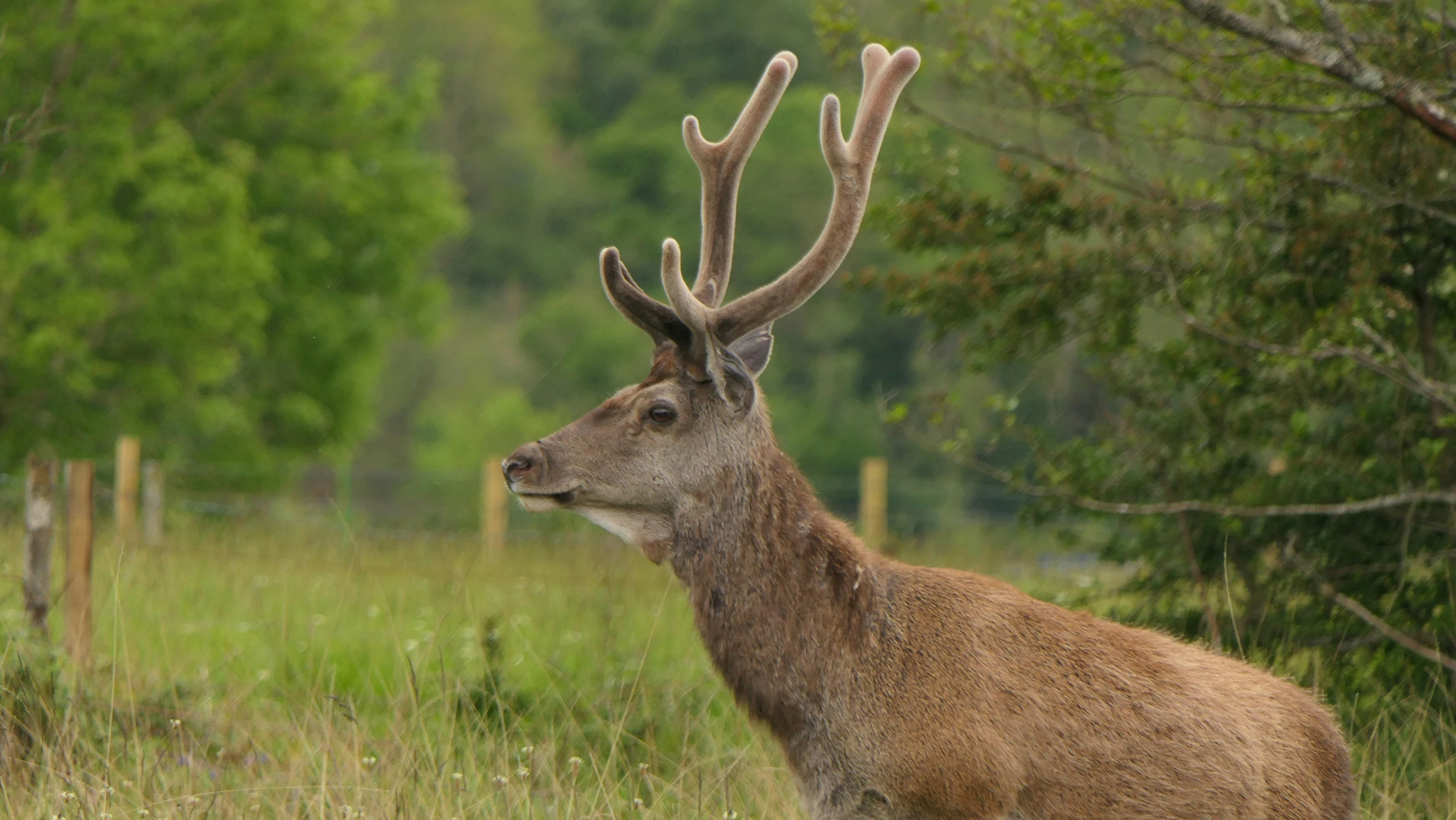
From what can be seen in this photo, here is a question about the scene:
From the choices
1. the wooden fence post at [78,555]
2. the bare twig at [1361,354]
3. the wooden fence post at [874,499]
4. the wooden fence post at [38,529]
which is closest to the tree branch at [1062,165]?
the bare twig at [1361,354]

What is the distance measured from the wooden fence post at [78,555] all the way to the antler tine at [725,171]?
311 centimetres

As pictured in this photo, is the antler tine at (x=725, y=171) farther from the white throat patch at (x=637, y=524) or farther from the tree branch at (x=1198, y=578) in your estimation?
the tree branch at (x=1198, y=578)

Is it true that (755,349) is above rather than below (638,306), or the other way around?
below

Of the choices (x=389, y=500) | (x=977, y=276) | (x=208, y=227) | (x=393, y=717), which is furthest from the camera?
(x=389, y=500)

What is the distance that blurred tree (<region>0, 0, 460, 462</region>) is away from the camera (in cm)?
1759

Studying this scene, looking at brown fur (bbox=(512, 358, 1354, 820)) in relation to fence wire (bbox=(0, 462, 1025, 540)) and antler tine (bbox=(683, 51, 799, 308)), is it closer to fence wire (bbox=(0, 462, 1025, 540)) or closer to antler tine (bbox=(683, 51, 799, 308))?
antler tine (bbox=(683, 51, 799, 308))

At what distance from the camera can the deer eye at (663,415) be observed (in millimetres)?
4559

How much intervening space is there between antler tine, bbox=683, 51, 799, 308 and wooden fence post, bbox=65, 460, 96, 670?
3.11m

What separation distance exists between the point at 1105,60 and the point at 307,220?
61.0 feet

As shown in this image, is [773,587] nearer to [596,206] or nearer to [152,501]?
[152,501]

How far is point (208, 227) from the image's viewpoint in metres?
19.9

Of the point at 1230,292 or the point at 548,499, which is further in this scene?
the point at 1230,292

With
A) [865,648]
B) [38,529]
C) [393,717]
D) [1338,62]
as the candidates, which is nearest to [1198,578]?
[1338,62]

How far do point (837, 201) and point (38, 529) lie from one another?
12.2 feet
